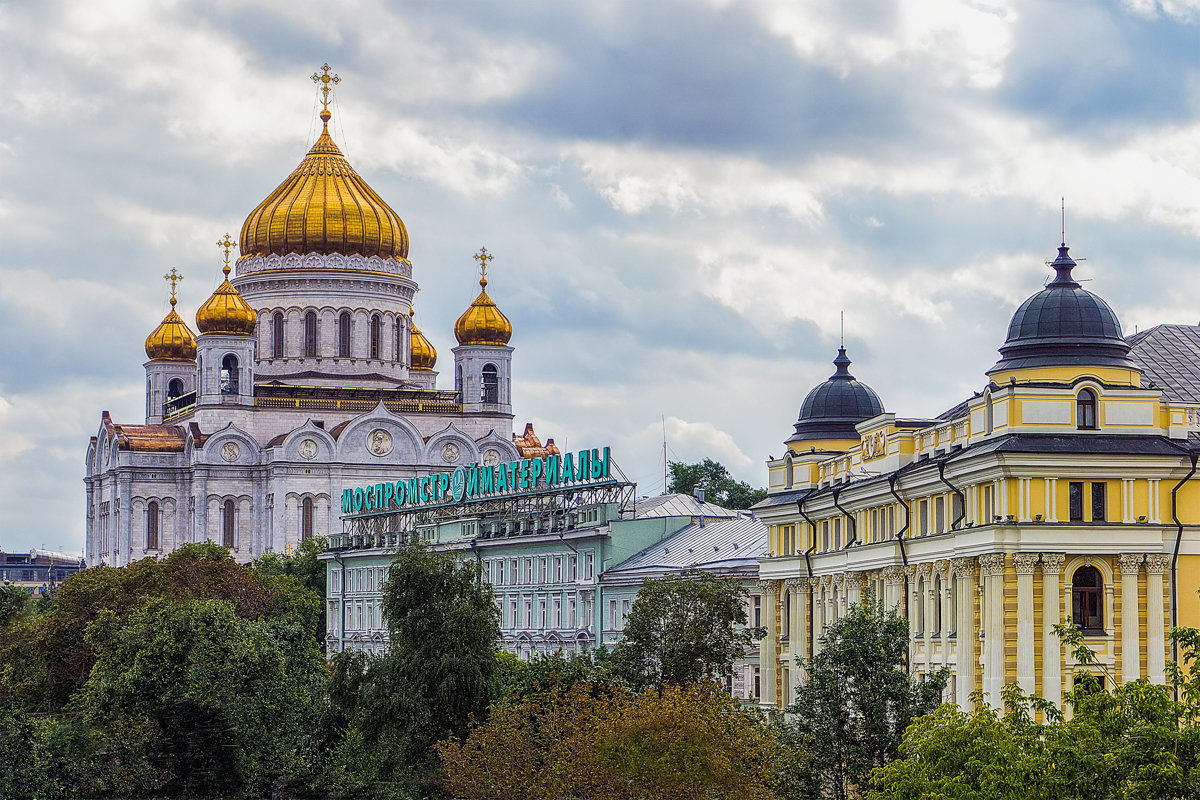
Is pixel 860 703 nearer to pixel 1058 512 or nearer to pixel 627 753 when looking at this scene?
pixel 627 753

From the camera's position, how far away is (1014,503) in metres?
46.0

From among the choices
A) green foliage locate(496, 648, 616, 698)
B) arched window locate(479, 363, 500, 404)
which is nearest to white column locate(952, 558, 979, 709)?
green foliage locate(496, 648, 616, 698)

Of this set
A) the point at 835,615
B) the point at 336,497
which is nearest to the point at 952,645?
the point at 835,615

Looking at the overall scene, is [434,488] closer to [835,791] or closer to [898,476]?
[898,476]

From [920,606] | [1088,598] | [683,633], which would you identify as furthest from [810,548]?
[1088,598]

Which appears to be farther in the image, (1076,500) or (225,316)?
(225,316)

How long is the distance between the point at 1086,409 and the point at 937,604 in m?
6.13

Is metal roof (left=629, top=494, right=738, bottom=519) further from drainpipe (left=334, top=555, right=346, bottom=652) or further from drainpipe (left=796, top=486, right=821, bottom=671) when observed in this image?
drainpipe (left=796, top=486, right=821, bottom=671)

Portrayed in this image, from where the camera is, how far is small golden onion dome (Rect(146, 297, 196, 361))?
14638cm

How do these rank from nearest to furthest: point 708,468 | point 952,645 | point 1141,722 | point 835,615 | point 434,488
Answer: point 1141,722, point 952,645, point 835,615, point 434,488, point 708,468

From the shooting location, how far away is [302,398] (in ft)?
446

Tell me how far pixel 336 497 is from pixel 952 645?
8626 cm

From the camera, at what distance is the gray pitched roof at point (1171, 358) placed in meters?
51.0

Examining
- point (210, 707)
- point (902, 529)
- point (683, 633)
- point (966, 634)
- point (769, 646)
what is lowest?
point (210, 707)
